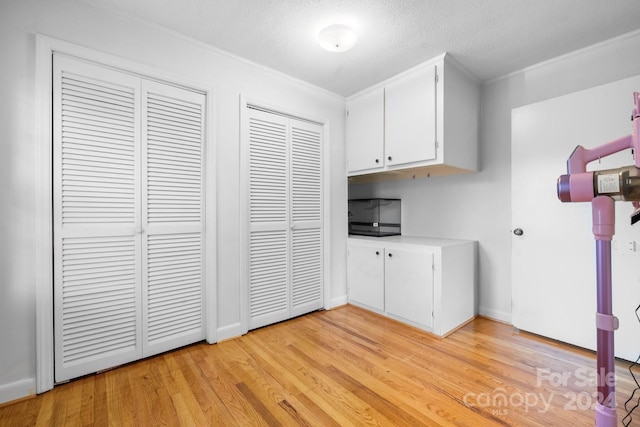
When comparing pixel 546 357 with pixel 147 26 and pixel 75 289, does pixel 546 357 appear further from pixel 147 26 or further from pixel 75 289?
pixel 147 26

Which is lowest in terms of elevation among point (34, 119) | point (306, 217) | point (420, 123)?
point (306, 217)

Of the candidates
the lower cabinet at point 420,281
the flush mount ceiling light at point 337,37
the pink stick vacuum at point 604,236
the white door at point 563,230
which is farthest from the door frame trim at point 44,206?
the white door at point 563,230

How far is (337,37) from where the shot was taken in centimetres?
190

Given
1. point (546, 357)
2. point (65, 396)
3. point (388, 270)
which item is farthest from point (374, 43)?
point (65, 396)

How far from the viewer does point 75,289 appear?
175 centimetres

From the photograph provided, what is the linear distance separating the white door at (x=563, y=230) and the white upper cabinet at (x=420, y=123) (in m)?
0.44

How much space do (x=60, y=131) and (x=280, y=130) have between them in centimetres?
156

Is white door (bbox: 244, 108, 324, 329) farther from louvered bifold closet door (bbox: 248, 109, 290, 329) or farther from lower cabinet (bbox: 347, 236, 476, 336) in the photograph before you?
lower cabinet (bbox: 347, 236, 476, 336)

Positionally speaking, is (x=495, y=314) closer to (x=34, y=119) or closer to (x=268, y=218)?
(x=268, y=218)

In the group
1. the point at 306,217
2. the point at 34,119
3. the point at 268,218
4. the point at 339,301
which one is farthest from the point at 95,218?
the point at 339,301

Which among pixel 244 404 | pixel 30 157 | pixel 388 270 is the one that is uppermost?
pixel 30 157

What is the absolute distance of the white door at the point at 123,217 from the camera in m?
1.73

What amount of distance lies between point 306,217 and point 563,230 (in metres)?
2.13

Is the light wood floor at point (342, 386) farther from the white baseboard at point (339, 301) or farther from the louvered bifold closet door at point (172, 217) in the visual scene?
the white baseboard at point (339, 301)
